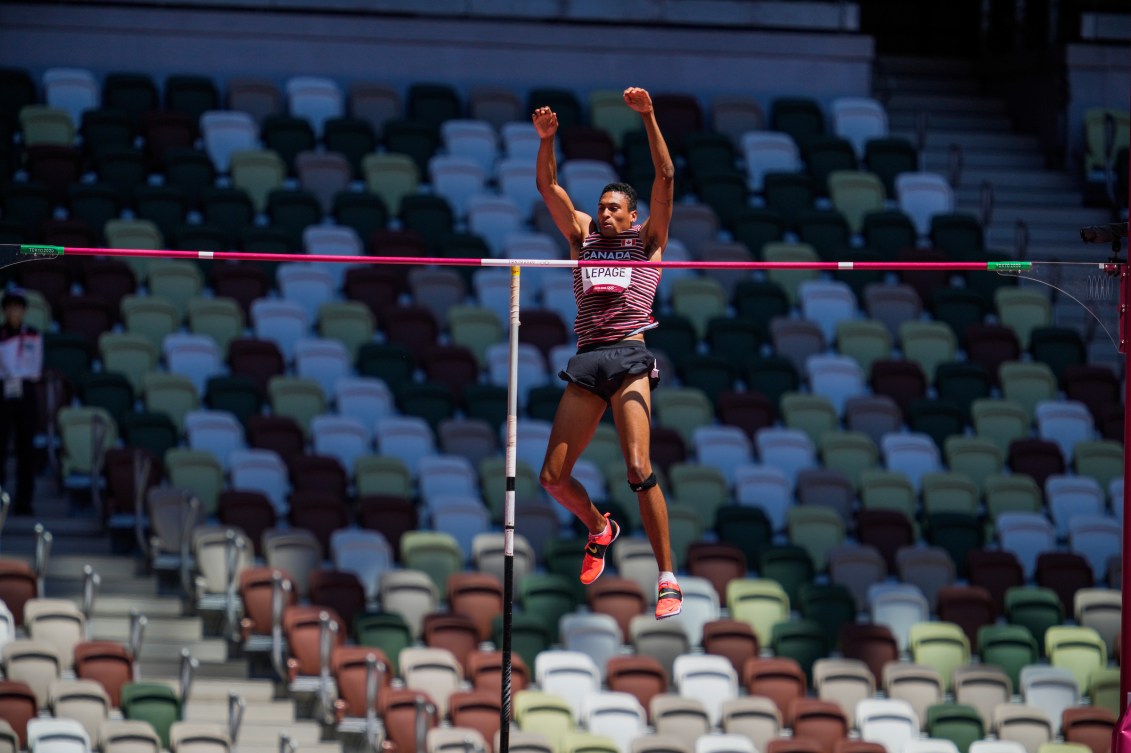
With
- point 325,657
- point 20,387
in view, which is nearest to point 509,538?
point 325,657

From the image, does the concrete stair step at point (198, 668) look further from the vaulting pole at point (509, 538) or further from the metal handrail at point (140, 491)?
the vaulting pole at point (509, 538)

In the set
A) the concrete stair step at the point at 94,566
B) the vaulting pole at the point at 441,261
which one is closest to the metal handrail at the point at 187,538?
the concrete stair step at the point at 94,566

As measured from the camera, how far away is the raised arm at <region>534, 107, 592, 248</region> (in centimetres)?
799

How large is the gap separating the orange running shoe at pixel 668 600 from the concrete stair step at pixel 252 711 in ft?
16.8

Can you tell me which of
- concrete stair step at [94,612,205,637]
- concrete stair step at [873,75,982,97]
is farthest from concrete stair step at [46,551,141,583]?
concrete stair step at [873,75,982,97]

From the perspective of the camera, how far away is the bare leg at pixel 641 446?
8148 mm

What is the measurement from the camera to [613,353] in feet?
27.1

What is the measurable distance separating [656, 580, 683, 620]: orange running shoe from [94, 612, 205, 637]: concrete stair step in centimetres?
579

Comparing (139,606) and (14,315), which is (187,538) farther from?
(14,315)

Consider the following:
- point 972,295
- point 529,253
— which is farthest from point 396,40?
point 972,295

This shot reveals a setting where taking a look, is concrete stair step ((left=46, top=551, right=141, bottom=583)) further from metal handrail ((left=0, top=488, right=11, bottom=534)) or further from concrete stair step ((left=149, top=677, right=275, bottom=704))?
concrete stair step ((left=149, top=677, right=275, bottom=704))

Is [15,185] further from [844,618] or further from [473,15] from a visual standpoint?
[844,618]

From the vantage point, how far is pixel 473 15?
18.7m

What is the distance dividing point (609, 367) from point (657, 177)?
83 centimetres
